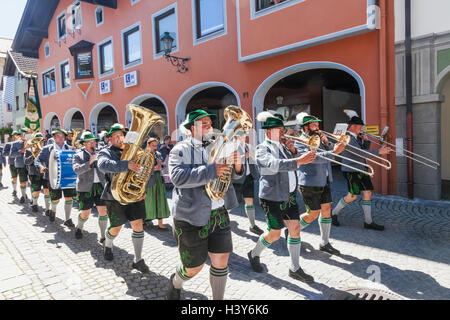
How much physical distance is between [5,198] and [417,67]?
12555 millimetres

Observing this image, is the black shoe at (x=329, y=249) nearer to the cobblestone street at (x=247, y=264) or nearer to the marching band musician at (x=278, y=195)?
the cobblestone street at (x=247, y=264)

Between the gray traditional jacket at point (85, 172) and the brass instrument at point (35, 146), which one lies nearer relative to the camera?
the gray traditional jacket at point (85, 172)

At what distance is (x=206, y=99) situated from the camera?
51.2 feet

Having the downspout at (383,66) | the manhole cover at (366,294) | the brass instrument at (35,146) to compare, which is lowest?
the manhole cover at (366,294)

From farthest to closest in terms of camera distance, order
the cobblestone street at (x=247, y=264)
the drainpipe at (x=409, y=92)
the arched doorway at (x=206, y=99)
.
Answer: the arched doorway at (x=206, y=99)
the drainpipe at (x=409, y=92)
the cobblestone street at (x=247, y=264)

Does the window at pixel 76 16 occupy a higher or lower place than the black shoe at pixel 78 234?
higher

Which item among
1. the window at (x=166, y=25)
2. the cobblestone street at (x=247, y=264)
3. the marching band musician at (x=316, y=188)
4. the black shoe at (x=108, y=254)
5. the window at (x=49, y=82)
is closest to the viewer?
the cobblestone street at (x=247, y=264)

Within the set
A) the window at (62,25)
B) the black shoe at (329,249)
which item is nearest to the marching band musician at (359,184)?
the black shoe at (329,249)

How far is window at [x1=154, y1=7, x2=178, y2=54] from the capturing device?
12812 mm

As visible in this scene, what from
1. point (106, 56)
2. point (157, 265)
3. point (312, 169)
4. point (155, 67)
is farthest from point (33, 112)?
point (312, 169)

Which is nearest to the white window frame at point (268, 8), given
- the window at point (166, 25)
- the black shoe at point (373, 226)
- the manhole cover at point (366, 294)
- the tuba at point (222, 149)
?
the window at point (166, 25)

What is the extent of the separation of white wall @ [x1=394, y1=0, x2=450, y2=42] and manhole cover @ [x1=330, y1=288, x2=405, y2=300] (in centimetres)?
714

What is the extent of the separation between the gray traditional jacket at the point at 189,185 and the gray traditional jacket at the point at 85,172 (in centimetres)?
281

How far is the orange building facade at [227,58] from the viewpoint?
26.4ft
